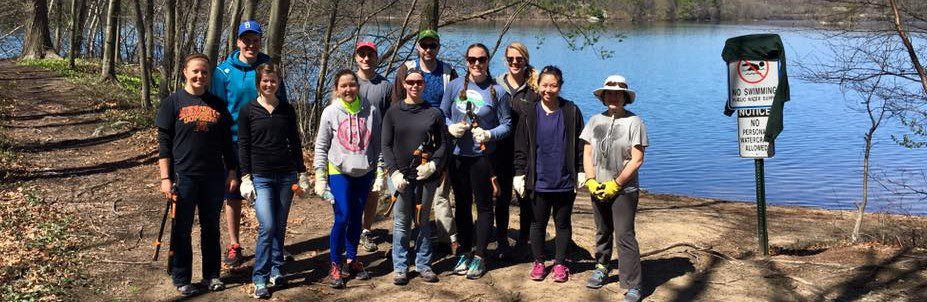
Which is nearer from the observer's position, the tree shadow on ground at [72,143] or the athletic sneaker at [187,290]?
the athletic sneaker at [187,290]

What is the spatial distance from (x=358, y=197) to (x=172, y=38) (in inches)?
410

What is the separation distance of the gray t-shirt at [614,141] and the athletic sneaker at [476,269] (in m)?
1.08

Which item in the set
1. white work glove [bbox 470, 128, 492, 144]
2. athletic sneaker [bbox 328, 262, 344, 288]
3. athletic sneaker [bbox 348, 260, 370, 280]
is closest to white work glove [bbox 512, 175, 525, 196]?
white work glove [bbox 470, 128, 492, 144]

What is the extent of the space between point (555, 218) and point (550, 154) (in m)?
0.47

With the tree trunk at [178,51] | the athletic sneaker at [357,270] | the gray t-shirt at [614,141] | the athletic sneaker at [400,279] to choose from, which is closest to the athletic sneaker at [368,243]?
the athletic sneaker at [357,270]

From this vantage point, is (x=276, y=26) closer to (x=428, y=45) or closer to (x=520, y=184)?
(x=428, y=45)

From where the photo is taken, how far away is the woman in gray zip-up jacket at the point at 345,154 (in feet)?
18.3

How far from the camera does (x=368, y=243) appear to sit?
6.82 m

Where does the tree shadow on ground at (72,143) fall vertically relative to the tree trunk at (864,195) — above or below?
Result: above

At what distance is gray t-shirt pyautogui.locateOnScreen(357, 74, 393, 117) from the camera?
19.7 ft

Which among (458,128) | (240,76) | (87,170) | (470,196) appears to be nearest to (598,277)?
(470,196)

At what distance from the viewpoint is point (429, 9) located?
916cm

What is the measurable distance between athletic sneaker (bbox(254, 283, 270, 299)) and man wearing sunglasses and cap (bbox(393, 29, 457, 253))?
141 cm

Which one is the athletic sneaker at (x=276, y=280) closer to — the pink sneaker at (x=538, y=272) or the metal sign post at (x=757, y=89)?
the pink sneaker at (x=538, y=272)
